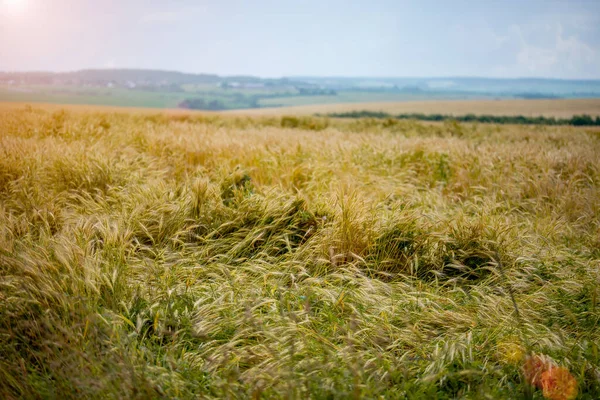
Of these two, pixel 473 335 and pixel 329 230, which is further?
pixel 329 230

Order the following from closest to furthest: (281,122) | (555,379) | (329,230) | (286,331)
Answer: (555,379), (286,331), (329,230), (281,122)

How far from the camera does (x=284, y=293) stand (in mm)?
3016

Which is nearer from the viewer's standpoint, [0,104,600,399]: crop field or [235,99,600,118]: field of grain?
[0,104,600,399]: crop field

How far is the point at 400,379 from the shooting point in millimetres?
2293

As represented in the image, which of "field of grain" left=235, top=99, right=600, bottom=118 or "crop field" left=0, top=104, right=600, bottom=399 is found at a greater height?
"field of grain" left=235, top=99, right=600, bottom=118

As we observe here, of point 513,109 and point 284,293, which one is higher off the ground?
point 513,109

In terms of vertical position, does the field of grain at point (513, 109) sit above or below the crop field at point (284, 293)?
above

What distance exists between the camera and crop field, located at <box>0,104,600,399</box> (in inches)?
84.9

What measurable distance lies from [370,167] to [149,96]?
67.2m

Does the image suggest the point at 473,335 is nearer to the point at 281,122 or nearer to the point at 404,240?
the point at 404,240

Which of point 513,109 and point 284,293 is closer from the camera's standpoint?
point 284,293

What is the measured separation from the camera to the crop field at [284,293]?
216cm

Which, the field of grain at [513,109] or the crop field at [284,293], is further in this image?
the field of grain at [513,109]

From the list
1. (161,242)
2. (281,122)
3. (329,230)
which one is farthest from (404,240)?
(281,122)
